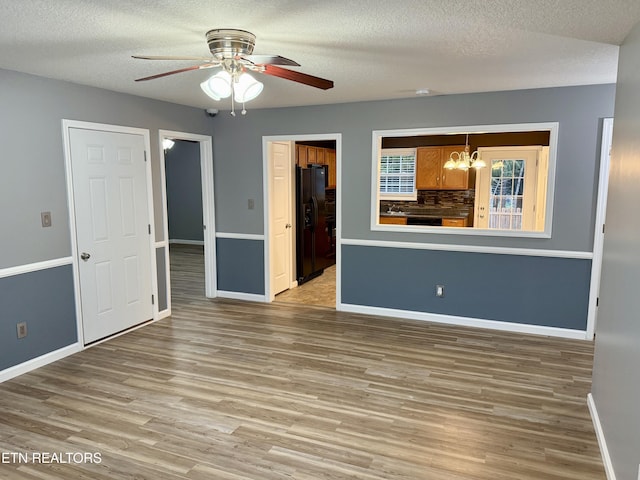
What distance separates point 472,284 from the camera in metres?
4.74

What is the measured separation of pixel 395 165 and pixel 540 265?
13.6 ft

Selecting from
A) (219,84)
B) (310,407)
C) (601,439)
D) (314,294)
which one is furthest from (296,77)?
(314,294)

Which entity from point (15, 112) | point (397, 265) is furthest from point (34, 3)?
point (397, 265)

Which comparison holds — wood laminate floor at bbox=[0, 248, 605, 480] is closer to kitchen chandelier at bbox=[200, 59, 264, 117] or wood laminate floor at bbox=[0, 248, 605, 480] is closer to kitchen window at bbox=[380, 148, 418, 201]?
kitchen chandelier at bbox=[200, 59, 264, 117]

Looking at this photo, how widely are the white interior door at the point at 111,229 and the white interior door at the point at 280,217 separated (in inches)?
63.2

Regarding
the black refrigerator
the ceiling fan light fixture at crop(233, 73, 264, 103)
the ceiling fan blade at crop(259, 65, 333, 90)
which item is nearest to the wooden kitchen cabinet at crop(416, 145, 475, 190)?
the black refrigerator

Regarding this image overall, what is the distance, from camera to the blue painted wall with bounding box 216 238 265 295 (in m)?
5.73

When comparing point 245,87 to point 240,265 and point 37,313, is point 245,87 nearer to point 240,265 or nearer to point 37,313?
point 37,313

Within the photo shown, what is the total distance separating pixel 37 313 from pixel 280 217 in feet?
10.2

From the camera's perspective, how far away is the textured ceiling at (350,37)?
2.20m

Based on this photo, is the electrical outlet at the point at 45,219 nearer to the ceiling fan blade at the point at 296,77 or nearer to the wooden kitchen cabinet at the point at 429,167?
the ceiling fan blade at the point at 296,77

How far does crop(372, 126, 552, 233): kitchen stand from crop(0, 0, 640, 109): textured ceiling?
3468 millimetres

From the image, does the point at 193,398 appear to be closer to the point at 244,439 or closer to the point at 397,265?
the point at 244,439

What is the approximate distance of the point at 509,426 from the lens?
287 cm
